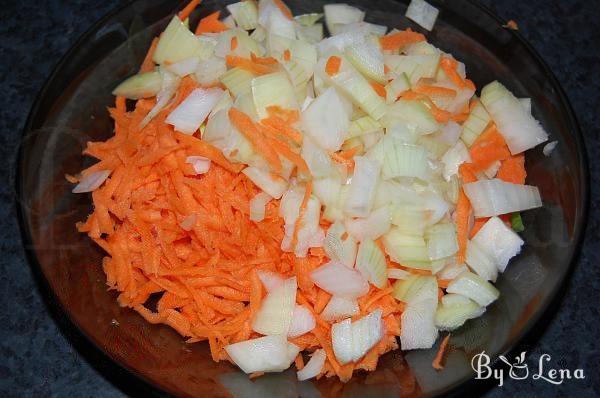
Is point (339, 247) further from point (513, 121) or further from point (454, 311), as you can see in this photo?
point (513, 121)

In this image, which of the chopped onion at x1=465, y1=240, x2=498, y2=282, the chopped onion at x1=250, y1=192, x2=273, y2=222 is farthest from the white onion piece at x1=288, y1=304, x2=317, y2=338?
the chopped onion at x1=465, y1=240, x2=498, y2=282

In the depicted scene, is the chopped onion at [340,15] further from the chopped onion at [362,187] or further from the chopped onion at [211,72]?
the chopped onion at [362,187]

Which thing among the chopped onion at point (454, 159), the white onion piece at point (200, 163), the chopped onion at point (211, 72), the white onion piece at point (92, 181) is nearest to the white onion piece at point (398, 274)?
the chopped onion at point (454, 159)

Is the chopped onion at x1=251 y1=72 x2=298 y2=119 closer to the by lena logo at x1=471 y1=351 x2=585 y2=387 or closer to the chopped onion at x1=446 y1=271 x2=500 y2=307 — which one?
the chopped onion at x1=446 y1=271 x2=500 y2=307

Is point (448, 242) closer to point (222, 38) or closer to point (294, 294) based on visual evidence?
point (294, 294)

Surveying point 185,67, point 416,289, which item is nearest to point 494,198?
point 416,289

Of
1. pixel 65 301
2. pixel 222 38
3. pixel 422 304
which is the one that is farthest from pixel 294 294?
pixel 222 38
